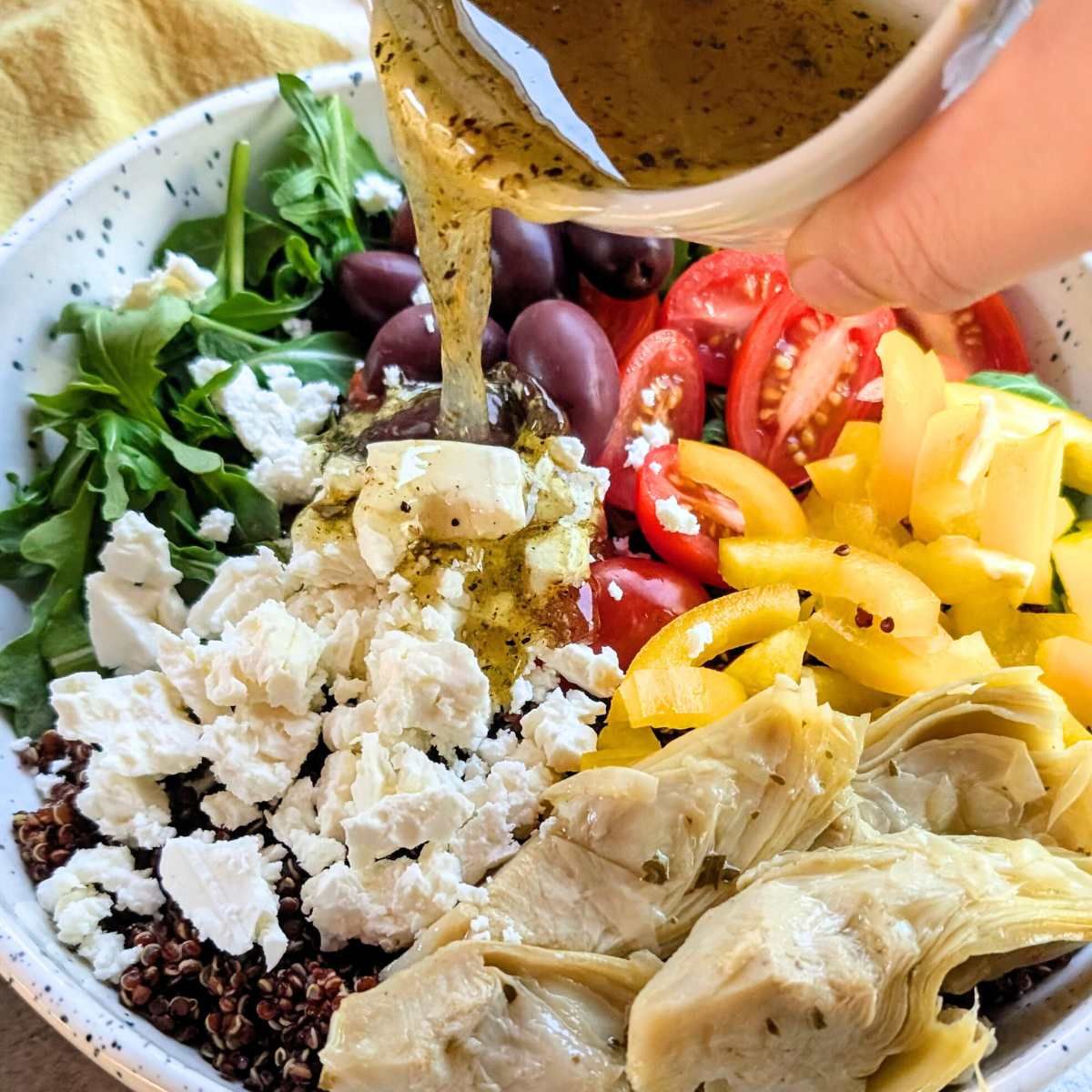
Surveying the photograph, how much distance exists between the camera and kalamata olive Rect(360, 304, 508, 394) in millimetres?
1790

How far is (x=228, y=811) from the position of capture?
4.57 feet

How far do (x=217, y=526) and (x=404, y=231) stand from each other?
0.67 metres

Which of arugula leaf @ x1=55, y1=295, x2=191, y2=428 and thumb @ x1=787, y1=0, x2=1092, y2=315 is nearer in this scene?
thumb @ x1=787, y1=0, x2=1092, y2=315

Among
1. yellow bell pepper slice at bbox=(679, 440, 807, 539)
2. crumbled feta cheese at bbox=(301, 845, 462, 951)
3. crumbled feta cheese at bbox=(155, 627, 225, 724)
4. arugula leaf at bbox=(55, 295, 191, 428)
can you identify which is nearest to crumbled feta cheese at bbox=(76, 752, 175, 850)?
crumbled feta cheese at bbox=(155, 627, 225, 724)

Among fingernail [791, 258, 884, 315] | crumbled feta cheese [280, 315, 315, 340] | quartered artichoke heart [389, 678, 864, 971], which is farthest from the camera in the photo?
crumbled feta cheese [280, 315, 315, 340]

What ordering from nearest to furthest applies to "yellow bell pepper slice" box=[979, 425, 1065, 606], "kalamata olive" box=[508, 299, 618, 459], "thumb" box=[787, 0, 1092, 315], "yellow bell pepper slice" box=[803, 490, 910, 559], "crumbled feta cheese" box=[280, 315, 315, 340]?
"thumb" box=[787, 0, 1092, 315], "yellow bell pepper slice" box=[979, 425, 1065, 606], "yellow bell pepper slice" box=[803, 490, 910, 559], "kalamata olive" box=[508, 299, 618, 459], "crumbled feta cheese" box=[280, 315, 315, 340]

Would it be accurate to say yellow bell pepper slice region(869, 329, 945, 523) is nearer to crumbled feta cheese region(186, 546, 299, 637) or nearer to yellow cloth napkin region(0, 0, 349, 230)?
crumbled feta cheese region(186, 546, 299, 637)

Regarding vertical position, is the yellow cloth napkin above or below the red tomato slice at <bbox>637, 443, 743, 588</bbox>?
above

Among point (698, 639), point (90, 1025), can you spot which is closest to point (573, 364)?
point (698, 639)

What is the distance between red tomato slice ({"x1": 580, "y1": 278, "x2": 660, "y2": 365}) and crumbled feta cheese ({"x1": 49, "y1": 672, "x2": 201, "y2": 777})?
0.98 meters

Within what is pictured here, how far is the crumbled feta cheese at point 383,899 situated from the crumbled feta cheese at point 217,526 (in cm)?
60

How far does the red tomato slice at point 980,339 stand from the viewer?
1.91 metres

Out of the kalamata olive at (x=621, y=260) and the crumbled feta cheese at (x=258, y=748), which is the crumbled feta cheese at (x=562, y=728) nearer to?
the crumbled feta cheese at (x=258, y=748)

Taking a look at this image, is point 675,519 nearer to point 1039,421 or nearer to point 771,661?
point 771,661
